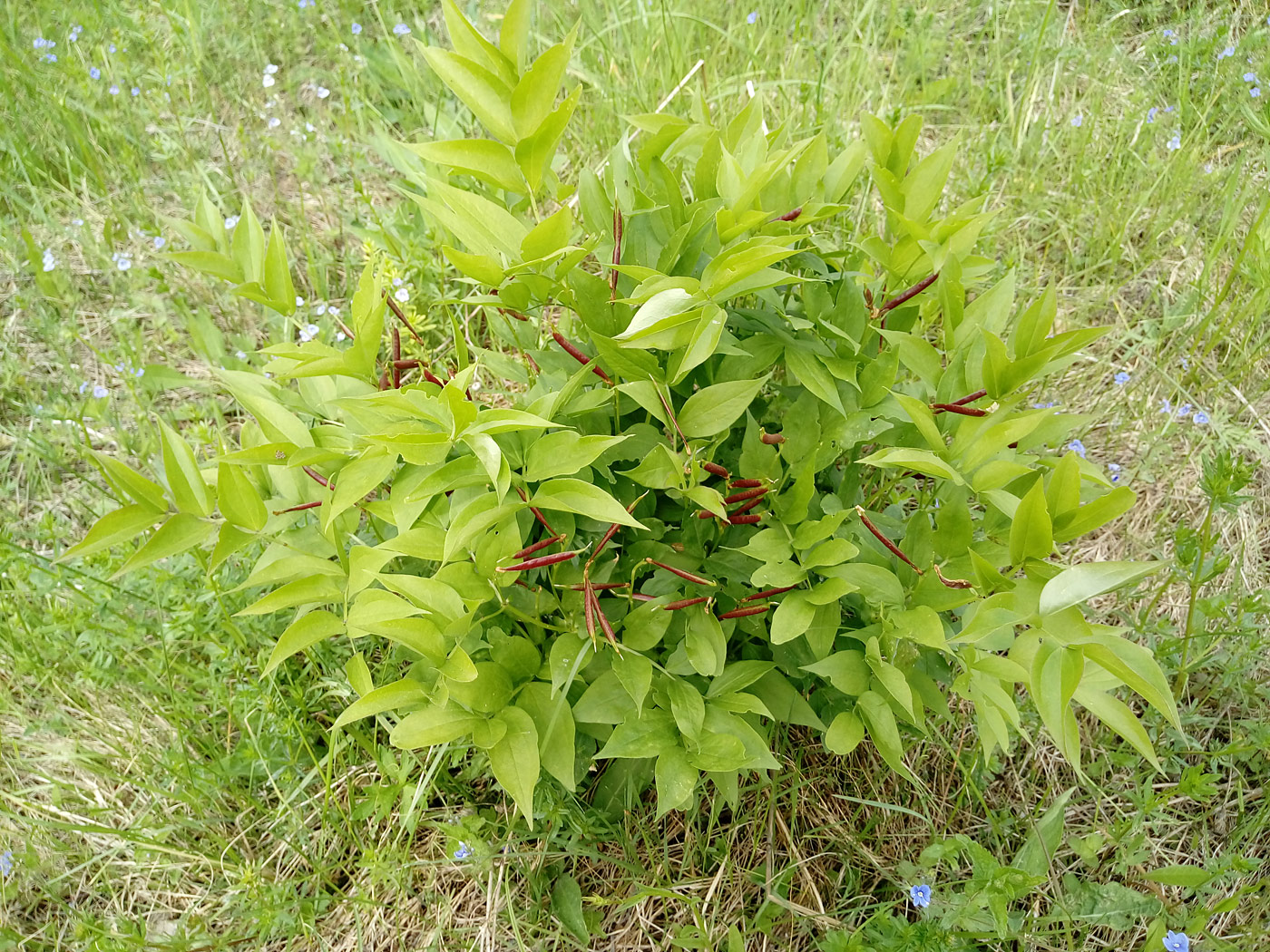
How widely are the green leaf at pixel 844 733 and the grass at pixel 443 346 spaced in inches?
15.7

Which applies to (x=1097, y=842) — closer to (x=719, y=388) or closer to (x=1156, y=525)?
(x=1156, y=525)

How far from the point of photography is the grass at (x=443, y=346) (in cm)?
177

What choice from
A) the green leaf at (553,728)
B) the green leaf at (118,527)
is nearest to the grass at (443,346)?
the green leaf at (553,728)

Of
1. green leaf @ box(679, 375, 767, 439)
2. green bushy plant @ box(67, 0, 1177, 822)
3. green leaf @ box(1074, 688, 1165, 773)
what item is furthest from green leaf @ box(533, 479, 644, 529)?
green leaf @ box(1074, 688, 1165, 773)

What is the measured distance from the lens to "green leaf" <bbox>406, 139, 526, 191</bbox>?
133 centimetres

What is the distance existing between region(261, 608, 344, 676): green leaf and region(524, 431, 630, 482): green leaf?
0.40 m

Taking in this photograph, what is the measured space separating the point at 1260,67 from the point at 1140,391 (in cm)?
132

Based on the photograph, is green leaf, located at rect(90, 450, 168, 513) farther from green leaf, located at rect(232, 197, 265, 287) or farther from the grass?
the grass

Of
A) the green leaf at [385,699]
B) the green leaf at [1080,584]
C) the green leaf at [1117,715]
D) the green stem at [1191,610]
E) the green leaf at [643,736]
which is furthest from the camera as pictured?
the green stem at [1191,610]

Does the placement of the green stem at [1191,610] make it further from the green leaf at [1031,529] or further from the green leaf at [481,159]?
the green leaf at [481,159]

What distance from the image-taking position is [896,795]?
186cm

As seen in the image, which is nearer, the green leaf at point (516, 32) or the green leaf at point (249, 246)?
the green leaf at point (516, 32)

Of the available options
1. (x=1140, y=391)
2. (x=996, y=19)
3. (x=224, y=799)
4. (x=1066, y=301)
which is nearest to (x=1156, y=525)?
(x=1140, y=391)

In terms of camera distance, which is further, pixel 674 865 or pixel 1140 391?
pixel 1140 391
